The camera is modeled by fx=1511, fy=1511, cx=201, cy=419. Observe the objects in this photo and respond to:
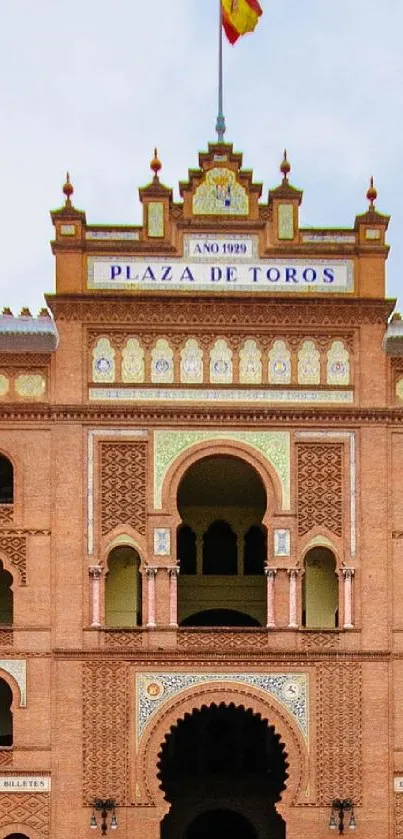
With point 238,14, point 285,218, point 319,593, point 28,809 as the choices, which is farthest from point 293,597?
point 238,14

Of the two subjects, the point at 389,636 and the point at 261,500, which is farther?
the point at 261,500

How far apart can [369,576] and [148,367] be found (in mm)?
6347

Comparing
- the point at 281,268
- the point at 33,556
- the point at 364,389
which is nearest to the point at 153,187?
the point at 281,268

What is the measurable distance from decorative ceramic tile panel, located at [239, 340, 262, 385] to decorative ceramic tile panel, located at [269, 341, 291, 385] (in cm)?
25

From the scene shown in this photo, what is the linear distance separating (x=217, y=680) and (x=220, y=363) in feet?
21.6

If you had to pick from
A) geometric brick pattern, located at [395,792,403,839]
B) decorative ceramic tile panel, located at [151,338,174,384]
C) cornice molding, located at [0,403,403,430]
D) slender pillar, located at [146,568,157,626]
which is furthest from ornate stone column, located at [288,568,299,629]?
decorative ceramic tile panel, located at [151,338,174,384]

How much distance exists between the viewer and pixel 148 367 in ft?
104

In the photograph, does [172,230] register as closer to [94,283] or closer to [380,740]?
[94,283]

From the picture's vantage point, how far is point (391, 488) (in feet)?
104

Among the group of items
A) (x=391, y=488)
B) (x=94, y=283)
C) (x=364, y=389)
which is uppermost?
(x=94, y=283)

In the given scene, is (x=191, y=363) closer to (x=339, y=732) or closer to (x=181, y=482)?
(x=181, y=482)

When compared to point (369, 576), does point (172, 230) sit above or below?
above

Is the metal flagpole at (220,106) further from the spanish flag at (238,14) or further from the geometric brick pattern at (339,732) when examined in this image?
the geometric brick pattern at (339,732)

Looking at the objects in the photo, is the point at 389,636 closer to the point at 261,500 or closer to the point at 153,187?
the point at 261,500
